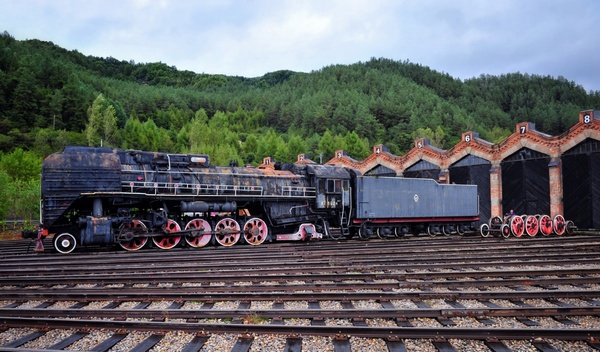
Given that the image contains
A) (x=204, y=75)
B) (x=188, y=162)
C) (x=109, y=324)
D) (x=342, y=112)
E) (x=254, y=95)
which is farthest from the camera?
(x=204, y=75)

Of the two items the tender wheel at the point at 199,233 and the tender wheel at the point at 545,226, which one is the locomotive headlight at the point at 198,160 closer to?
the tender wheel at the point at 199,233

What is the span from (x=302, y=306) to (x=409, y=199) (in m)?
15.6

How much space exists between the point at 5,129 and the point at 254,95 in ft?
278

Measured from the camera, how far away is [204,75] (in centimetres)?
18125

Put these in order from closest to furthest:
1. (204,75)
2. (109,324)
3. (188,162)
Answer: (109,324) → (188,162) → (204,75)

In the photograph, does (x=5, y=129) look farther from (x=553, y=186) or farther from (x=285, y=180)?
Answer: (x=553, y=186)

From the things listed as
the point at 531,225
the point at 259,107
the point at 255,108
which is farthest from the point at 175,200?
the point at 259,107

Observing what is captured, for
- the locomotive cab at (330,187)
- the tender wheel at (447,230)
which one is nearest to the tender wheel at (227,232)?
the locomotive cab at (330,187)

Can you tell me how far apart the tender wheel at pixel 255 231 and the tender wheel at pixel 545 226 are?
13.2 meters

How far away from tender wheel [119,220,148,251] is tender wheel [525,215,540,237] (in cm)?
1669

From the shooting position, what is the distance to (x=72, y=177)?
14.3m

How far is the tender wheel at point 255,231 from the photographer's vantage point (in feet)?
56.5

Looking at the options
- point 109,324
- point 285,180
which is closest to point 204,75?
point 285,180

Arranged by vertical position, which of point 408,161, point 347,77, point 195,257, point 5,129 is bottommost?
point 195,257
